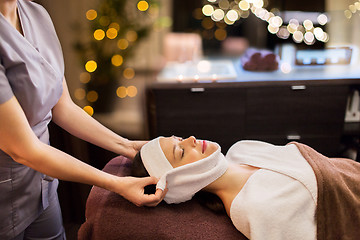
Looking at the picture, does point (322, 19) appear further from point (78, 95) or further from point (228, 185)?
point (78, 95)

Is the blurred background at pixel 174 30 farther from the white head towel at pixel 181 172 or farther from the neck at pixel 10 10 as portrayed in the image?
the neck at pixel 10 10

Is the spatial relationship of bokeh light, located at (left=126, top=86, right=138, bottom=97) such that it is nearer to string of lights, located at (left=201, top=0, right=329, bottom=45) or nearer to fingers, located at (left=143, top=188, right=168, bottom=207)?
string of lights, located at (left=201, top=0, right=329, bottom=45)

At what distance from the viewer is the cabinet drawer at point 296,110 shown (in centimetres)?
229

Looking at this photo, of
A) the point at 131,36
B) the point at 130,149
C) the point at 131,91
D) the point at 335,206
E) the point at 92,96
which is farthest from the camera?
the point at 131,91

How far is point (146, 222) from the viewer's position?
116 cm

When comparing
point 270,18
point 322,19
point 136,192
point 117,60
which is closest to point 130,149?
point 136,192

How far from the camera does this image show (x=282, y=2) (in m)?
2.60

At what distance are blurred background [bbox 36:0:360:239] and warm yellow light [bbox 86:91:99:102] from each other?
2 cm

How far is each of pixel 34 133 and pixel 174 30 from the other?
70.7 inches

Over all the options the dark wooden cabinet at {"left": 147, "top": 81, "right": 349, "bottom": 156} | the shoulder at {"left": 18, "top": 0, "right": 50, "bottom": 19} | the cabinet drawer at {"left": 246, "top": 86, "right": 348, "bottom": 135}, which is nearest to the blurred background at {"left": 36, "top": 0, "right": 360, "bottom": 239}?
the dark wooden cabinet at {"left": 147, "top": 81, "right": 349, "bottom": 156}

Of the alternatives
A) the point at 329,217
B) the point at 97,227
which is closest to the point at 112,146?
the point at 97,227

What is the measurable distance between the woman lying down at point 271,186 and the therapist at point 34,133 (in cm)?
14

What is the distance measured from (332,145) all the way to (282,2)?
1.12 meters

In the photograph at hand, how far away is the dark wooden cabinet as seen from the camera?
7.48 ft
